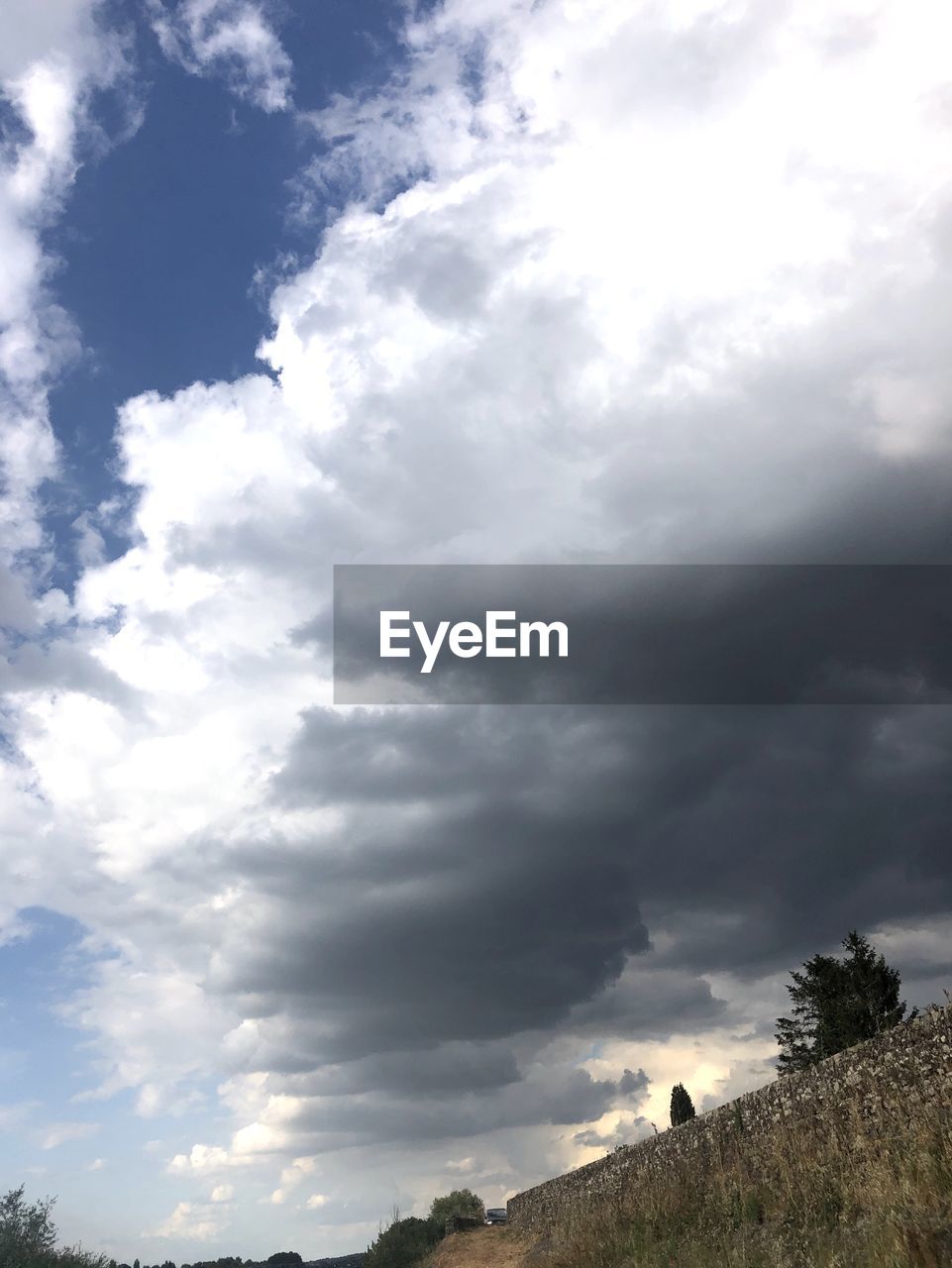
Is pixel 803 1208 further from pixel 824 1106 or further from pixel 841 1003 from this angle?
pixel 841 1003

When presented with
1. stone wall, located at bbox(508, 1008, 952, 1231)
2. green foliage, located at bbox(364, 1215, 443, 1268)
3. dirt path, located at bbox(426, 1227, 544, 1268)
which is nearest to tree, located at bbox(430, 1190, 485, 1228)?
green foliage, located at bbox(364, 1215, 443, 1268)

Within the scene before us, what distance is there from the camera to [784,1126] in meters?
18.6

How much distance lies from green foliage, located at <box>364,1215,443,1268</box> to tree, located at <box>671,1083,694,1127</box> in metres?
14.5

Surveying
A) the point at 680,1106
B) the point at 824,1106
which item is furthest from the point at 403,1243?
the point at 824,1106

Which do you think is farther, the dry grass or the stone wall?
the stone wall

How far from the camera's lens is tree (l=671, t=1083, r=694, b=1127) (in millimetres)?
56500

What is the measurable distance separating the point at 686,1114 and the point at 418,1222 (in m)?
17.7

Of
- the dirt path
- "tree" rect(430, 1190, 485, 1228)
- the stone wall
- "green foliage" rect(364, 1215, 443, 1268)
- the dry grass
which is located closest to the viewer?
the dry grass

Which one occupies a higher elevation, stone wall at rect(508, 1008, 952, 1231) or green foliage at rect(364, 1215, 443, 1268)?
stone wall at rect(508, 1008, 952, 1231)

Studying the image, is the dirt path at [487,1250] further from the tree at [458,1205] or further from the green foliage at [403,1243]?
the tree at [458,1205]

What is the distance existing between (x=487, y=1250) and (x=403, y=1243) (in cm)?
2296

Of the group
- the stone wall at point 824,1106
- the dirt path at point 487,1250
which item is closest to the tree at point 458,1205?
the dirt path at point 487,1250

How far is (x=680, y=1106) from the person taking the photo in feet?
189

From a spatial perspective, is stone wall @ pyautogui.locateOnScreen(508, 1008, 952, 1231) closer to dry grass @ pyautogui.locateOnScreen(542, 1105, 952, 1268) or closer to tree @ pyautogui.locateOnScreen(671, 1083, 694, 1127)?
dry grass @ pyautogui.locateOnScreen(542, 1105, 952, 1268)
